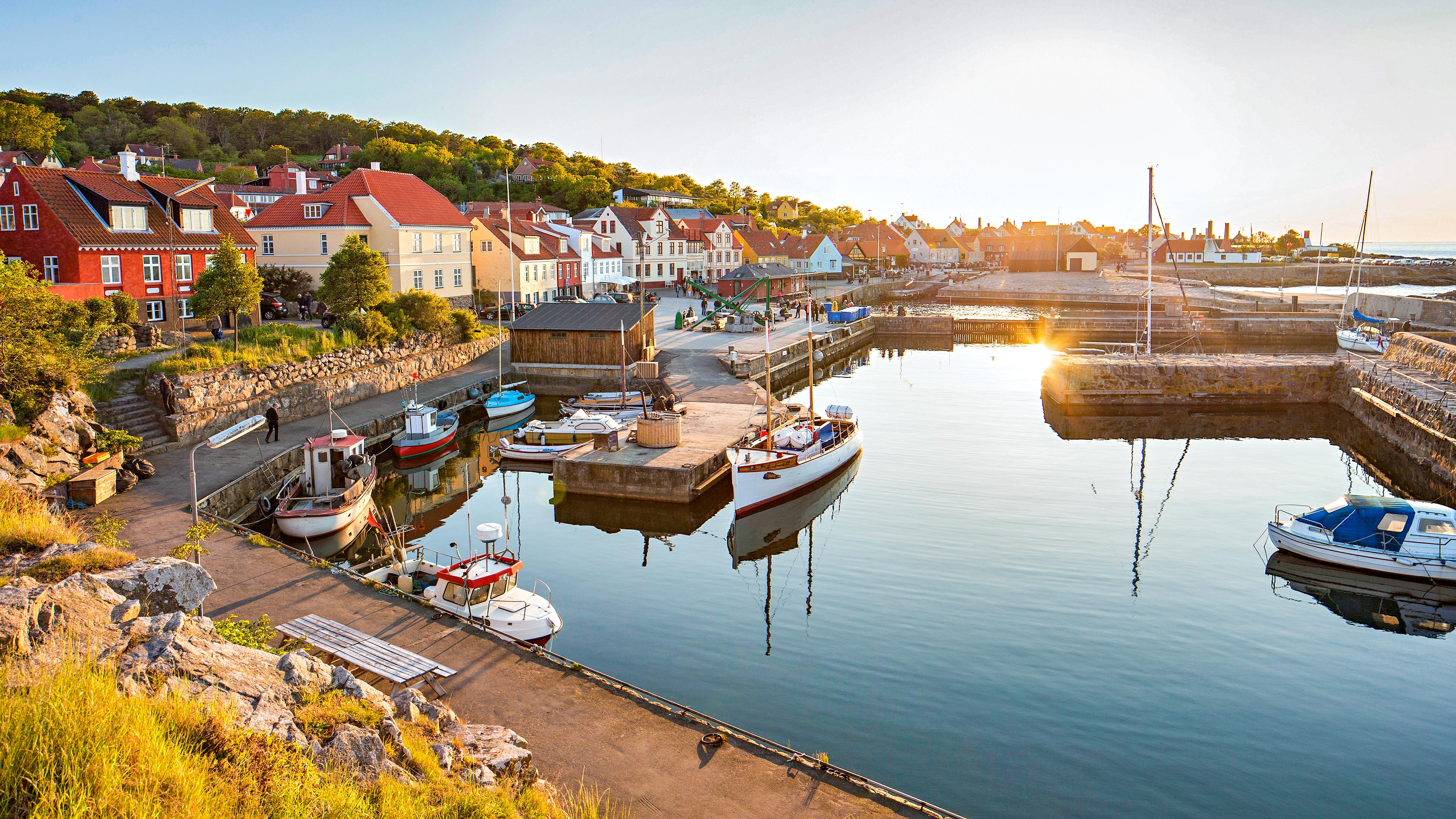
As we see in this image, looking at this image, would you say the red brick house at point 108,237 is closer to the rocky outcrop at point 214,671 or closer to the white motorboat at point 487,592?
the white motorboat at point 487,592

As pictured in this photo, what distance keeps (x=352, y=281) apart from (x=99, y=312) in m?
10.4

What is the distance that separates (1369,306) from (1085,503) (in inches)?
2040

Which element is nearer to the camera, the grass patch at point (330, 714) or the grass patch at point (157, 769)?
the grass patch at point (157, 769)

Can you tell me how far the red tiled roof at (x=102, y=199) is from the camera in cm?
3200

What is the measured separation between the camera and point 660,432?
2770 centimetres

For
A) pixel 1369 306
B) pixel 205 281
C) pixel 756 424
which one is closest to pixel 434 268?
pixel 205 281

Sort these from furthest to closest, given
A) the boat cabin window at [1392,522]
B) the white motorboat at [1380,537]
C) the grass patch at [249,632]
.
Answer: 1. the boat cabin window at [1392,522]
2. the white motorboat at [1380,537]
3. the grass patch at [249,632]

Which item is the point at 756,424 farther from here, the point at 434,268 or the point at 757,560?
the point at 434,268

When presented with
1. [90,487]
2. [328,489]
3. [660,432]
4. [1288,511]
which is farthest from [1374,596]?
[90,487]

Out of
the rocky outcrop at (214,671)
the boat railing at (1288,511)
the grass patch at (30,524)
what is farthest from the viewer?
the boat railing at (1288,511)

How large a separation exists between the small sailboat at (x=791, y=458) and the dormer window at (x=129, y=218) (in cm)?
2596

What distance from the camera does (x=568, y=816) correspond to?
8.62 m

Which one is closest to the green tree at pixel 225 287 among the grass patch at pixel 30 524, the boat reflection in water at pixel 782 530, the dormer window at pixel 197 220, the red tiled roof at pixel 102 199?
the red tiled roof at pixel 102 199

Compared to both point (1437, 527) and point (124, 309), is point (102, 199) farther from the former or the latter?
point (1437, 527)
